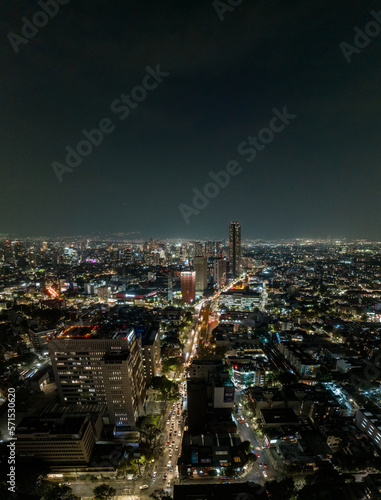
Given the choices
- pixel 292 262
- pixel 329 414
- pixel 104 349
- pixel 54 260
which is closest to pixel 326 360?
pixel 329 414

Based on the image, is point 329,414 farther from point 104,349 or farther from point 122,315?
point 122,315

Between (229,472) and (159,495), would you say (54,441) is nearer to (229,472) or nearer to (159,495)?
(159,495)

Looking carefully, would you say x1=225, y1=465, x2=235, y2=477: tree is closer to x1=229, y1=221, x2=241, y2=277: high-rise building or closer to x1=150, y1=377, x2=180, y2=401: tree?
x1=150, y1=377, x2=180, y2=401: tree

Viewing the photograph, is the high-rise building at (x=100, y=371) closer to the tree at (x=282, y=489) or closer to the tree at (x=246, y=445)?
the tree at (x=246, y=445)

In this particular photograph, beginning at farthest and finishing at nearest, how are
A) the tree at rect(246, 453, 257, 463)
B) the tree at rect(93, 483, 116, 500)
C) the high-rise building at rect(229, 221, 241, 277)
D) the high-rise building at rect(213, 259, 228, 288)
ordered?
the high-rise building at rect(229, 221, 241, 277), the high-rise building at rect(213, 259, 228, 288), the tree at rect(246, 453, 257, 463), the tree at rect(93, 483, 116, 500)

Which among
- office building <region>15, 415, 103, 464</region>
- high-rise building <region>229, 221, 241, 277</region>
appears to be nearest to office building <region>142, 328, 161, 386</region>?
office building <region>15, 415, 103, 464</region>
